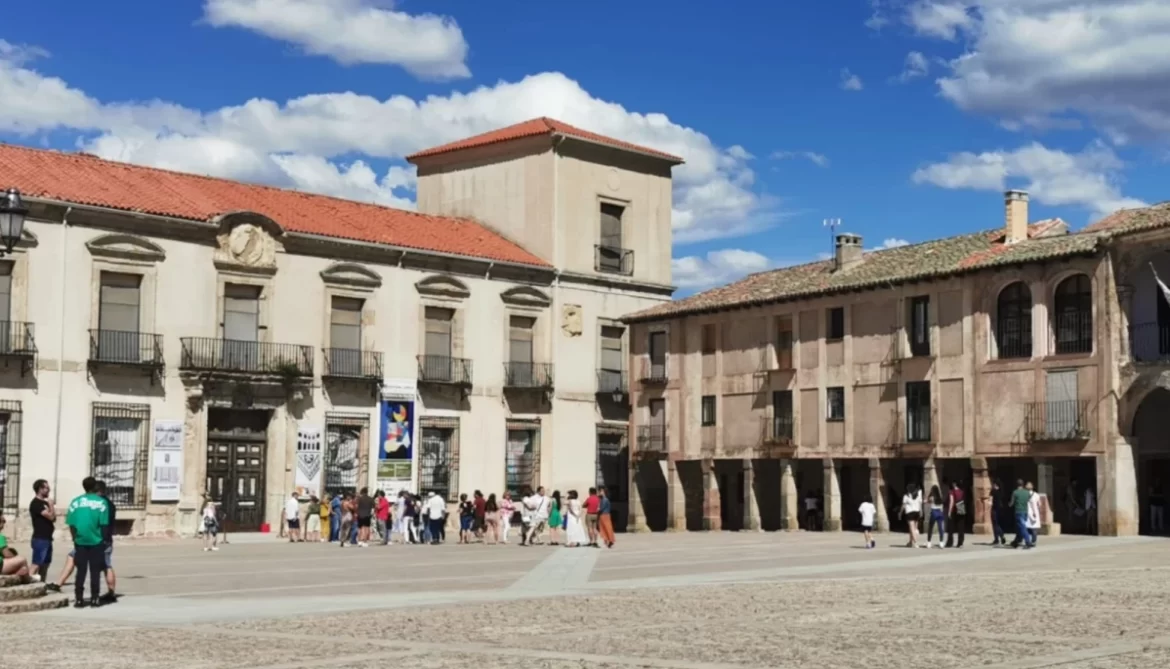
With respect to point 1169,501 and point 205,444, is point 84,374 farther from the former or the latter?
point 1169,501

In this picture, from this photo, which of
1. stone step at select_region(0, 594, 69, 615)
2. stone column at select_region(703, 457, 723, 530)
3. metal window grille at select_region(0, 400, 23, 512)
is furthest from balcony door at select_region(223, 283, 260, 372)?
stone step at select_region(0, 594, 69, 615)

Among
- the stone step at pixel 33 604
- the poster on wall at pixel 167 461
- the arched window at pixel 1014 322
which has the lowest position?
the stone step at pixel 33 604

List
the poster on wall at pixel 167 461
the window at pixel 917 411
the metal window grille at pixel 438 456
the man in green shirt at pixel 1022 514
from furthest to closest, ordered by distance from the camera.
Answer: the metal window grille at pixel 438 456
the window at pixel 917 411
the poster on wall at pixel 167 461
the man in green shirt at pixel 1022 514

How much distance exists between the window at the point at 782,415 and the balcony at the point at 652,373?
16.3ft

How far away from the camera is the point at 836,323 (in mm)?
45500

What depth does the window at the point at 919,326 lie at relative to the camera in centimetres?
4269

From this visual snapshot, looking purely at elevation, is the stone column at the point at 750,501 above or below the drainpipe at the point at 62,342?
below

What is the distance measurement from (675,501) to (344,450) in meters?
11.3

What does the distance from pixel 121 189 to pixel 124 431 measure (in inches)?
251

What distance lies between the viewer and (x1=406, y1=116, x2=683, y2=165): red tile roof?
2023 inches

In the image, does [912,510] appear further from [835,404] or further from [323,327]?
[323,327]

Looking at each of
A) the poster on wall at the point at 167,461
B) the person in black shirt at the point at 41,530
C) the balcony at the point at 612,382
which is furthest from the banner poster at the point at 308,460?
the person in black shirt at the point at 41,530

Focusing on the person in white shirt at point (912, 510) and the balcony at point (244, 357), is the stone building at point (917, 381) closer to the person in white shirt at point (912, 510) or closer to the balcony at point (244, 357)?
the person in white shirt at point (912, 510)

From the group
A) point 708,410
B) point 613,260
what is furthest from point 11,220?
point 613,260
